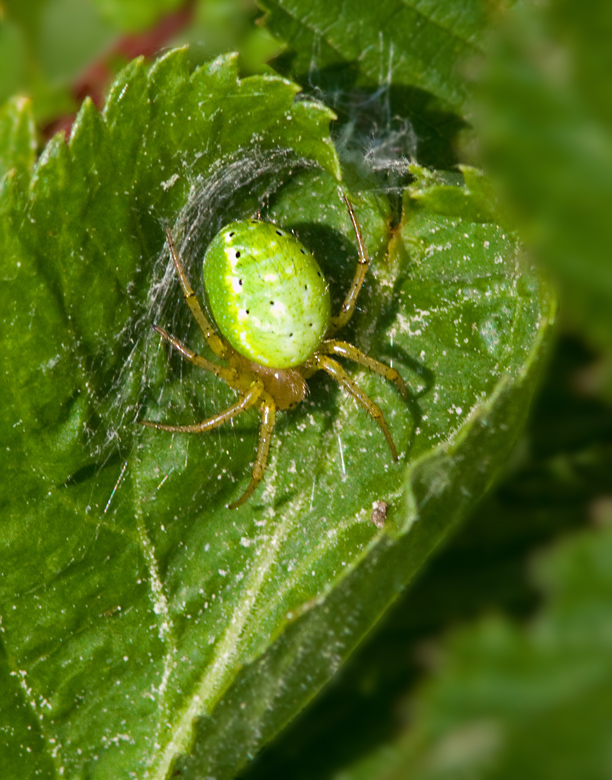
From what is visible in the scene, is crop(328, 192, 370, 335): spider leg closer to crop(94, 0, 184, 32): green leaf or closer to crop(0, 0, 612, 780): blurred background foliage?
crop(0, 0, 612, 780): blurred background foliage

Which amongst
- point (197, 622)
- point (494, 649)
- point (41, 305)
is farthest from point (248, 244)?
point (494, 649)

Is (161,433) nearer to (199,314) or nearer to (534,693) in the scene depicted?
(199,314)

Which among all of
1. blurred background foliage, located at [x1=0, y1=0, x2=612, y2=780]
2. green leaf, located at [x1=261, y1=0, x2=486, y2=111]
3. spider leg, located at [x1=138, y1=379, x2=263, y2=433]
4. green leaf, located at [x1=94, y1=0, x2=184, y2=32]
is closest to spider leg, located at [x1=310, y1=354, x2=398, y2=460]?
spider leg, located at [x1=138, y1=379, x2=263, y2=433]

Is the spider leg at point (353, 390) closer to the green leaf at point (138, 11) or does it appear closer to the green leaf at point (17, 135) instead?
the green leaf at point (17, 135)

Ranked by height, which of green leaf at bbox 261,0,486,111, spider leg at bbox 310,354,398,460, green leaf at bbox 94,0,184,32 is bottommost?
spider leg at bbox 310,354,398,460

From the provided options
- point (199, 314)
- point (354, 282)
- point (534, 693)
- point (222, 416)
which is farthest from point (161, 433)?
point (534, 693)

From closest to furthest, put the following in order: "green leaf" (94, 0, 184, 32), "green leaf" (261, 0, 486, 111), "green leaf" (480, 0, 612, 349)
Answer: "green leaf" (480, 0, 612, 349) → "green leaf" (261, 0, 486, 111) → "green leaf" (94, 0, 184, 32)

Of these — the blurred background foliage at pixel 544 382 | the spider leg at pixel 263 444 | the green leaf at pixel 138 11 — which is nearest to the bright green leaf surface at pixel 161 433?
the spider leg at pixel 263 444
